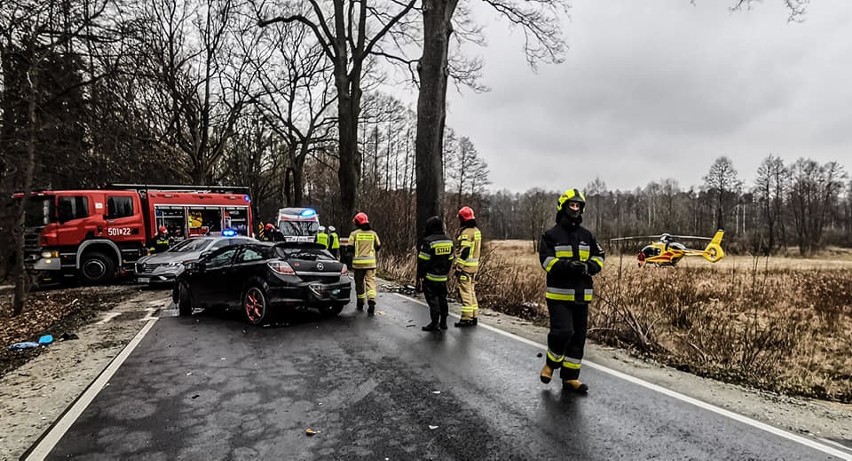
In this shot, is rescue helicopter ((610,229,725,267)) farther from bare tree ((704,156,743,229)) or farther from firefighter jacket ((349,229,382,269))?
bare tree ((704,156,743,229))

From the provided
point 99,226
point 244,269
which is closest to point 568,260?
point 244,269

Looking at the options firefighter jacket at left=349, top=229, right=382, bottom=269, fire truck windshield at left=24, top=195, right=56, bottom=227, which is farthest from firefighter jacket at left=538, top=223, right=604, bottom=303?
fire truck windshield at left=24, top=195, right=56, bottom=227

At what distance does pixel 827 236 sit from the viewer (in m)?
64.9

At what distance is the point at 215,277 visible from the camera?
9016 mm

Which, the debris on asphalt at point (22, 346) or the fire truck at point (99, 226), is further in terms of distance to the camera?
the fire truck at point (99, 226)

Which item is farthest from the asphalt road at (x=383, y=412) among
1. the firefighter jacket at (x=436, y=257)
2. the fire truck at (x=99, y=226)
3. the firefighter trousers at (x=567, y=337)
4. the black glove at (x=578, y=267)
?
the fire truck at (x=99, y=226)

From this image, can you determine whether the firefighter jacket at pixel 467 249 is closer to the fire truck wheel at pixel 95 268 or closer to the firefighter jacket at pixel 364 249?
the firefighter jacket at pixel 364 249

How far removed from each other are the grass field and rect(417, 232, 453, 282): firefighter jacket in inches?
86.1

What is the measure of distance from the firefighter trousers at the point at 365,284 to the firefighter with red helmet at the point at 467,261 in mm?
2010

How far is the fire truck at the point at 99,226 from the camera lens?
14086 millimetres

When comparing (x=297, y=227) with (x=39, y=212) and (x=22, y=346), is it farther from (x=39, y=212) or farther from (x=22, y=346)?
(x=22, y=346)

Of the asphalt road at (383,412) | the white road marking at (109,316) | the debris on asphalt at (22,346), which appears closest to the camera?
the asphalt road at (383,412)

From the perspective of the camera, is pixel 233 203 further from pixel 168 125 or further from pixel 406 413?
pixel 406 413

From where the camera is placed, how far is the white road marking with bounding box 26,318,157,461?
3623 mm
